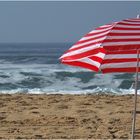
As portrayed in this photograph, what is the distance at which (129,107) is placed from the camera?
1015 centimetres

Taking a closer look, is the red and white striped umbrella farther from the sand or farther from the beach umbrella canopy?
the sand

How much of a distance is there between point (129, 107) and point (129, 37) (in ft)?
17.8

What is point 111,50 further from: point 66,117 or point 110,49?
point 66,117

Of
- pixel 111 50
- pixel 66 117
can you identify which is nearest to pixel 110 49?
pixel 111 50

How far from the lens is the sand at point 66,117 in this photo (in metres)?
7.44

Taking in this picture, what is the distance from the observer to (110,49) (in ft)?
15.8

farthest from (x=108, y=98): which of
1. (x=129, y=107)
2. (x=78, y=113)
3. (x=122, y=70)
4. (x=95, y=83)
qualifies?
(x=95, y=83)

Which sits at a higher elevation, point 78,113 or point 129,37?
point 129,37

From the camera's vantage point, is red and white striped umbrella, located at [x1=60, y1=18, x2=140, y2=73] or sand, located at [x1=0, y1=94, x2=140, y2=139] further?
sand, located at [x1=0, y1=94, x2=140, y2=139]

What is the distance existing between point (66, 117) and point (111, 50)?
4181 millimetres

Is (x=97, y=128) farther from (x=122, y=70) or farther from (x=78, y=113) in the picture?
(x=122, y=70)

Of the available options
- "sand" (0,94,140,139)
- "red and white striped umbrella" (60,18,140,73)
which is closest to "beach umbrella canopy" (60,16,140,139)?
"red and white striped umbrella" (60,18,140,73)

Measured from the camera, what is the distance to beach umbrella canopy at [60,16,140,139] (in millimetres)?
4816

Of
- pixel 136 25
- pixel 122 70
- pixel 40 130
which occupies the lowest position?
pixel 40 130
